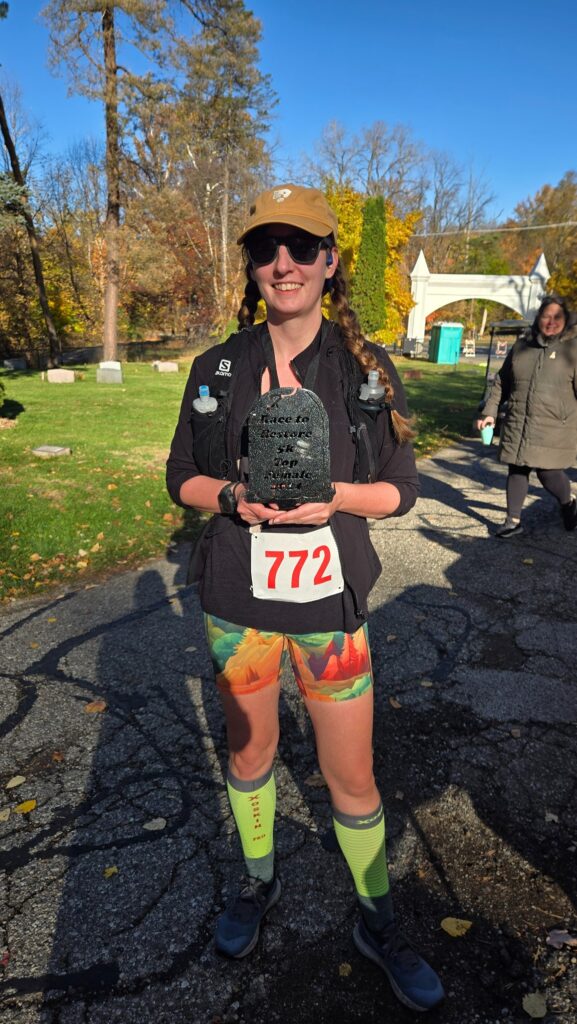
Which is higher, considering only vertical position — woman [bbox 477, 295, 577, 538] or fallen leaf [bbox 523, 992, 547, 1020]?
woman [bbox 477, 295, 577, 538]

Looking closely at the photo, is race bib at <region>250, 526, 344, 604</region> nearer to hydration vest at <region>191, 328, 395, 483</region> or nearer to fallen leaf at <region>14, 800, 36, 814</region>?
hydration vest at <region>191, 328, 395, 483</region>

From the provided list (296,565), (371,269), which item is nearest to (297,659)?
(296,565)

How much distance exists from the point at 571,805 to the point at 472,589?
7.24 feet

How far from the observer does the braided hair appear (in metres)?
1.67

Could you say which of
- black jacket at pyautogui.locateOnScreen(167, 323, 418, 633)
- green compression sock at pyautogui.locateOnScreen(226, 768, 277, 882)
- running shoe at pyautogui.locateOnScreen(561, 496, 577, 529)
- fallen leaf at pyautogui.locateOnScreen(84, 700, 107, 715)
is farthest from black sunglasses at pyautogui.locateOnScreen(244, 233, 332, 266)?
running shoe at pyautogui.locateOnScreen(561, 496, 577, 529)

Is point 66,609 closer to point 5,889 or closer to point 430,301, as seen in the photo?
point 5,889

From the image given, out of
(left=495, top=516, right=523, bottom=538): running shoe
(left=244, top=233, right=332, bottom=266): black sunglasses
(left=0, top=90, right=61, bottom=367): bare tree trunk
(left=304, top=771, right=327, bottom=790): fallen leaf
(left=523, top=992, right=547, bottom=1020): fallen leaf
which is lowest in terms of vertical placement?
(left=304, top=771, right=327, bottom=790): fallen leaf

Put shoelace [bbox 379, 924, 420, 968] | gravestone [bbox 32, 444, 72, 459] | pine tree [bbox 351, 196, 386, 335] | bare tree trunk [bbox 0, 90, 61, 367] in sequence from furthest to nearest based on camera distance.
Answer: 1. pine tree [bbox 351, 196, 386, 335]
2. bare tree trunk [bbox 0, 90, 61, 367]
3. gravestone [bbox 32, 444, 72, 459]
4. shoelace [bbox 379, 924, 420, 968]

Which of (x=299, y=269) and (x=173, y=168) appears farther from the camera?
(x=173, y=168)

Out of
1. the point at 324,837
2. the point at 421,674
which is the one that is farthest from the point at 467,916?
the point at 421,674

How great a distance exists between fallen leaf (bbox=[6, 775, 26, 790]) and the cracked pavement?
1.9 inches

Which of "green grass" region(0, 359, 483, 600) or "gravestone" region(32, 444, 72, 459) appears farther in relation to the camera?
"gravestone" region(32, 444, 72, 459)

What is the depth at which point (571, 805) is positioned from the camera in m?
2.52

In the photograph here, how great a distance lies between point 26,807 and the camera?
2.56m
